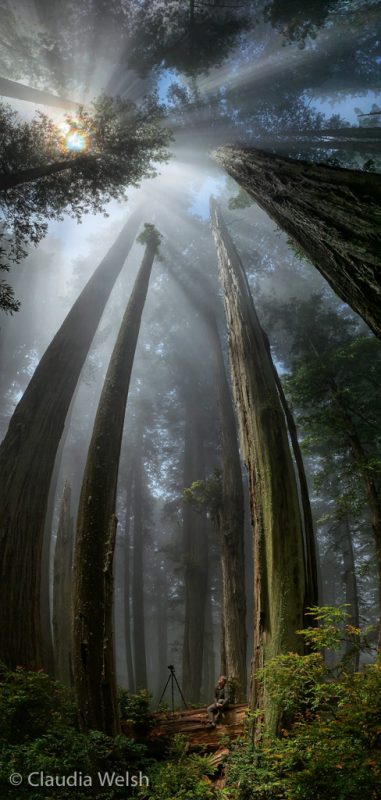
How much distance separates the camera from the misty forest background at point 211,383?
2557 mm

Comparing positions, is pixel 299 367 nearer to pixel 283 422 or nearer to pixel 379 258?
pixel 283 422

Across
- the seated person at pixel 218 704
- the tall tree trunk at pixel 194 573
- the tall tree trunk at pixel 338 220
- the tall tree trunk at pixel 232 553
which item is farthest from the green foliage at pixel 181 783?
the tall tree trunk at pixel 194 573

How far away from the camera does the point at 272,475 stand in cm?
384

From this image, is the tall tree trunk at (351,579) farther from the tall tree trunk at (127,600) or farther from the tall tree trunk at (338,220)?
the tall tree trunk at (127,600)

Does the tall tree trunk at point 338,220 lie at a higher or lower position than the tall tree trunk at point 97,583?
higher

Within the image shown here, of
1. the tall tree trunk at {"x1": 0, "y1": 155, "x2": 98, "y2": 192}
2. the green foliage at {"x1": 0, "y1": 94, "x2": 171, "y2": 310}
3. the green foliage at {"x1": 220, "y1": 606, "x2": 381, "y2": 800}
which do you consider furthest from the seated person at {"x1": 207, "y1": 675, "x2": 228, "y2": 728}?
the tall tree trunk at {"x1": 0, "y1": 155, "x2": 98, "y2": 192}

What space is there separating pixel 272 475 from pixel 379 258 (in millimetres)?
2459

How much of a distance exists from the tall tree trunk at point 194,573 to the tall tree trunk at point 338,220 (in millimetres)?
11701

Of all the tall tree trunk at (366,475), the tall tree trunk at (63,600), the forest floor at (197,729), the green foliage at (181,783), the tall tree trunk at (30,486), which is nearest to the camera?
the green foliage at (181,783)

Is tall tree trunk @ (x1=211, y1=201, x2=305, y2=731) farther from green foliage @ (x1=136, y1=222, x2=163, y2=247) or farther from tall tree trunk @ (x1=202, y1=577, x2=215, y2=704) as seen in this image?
tall tree trunk @ (x1=202, y1=577, x2=215, y2=704)

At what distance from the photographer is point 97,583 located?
3.94 m

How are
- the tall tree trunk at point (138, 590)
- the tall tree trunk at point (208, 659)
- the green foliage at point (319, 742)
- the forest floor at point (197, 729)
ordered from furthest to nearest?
the tall tree trunk at point (208, 659) → the tall tree trunk at point (138, 590) → the forest floor at point (197, 729) → the green foliage at point (319, 742)

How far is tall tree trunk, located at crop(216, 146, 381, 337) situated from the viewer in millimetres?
2105

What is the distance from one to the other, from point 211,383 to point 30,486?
47.7 feet
